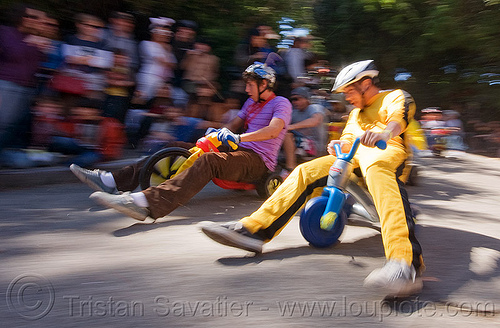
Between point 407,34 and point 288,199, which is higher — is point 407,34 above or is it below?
above

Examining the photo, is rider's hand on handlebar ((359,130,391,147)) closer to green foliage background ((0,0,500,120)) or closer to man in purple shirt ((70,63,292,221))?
man in purple shirt ((70,63,292,221))

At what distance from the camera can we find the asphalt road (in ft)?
8.86

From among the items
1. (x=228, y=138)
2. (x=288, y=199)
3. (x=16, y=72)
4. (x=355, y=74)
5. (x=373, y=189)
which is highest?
(x=16, y=72)

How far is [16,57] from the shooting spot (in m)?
5.88

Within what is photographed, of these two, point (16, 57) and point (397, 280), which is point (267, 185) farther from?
point (16, 57)

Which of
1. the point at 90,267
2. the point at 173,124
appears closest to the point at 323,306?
the point at 90,267

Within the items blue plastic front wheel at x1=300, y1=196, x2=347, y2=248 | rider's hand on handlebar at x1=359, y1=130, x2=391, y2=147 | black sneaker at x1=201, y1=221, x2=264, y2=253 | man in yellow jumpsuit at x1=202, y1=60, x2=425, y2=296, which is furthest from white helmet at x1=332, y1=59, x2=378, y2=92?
black sneaker at x1=201, y1=221, x2=264, y2=253

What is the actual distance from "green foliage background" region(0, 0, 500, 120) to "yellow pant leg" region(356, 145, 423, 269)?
5333 mm

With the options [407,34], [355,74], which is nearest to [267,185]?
[355,74]

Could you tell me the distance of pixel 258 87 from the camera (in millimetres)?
4984

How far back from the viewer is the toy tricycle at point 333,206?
11.9ft

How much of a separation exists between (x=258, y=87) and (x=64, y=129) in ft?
8.30

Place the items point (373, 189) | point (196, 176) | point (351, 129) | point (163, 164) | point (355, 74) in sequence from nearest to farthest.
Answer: point (373, 189) → point (355, 74) → point (351, 129) → point (196, 176) → point (163, 164)

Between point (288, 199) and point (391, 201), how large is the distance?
2.34 ft
